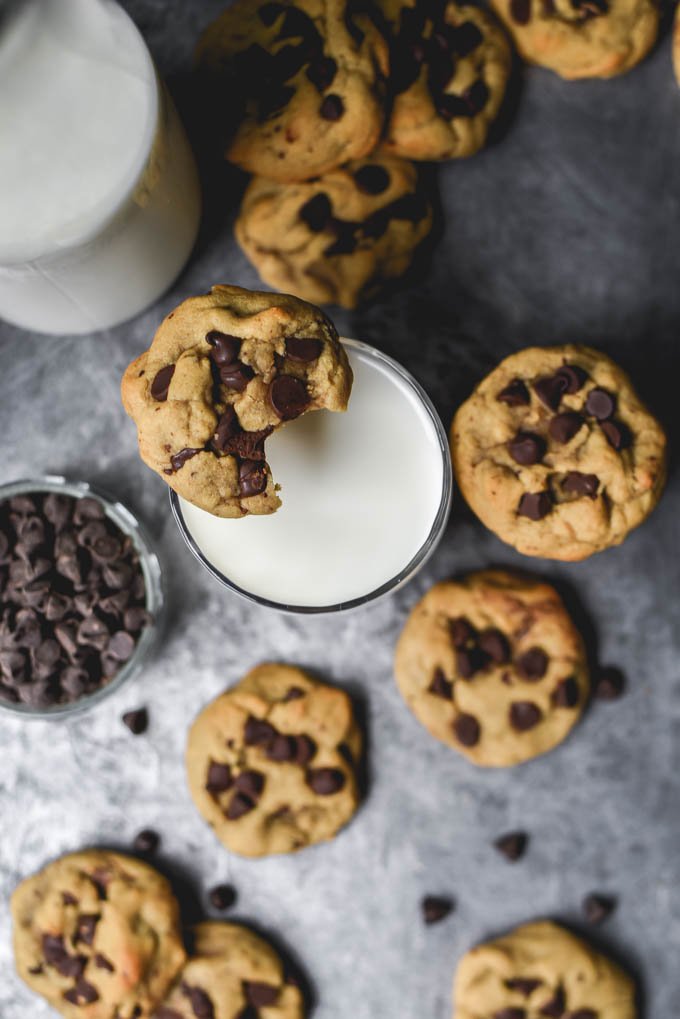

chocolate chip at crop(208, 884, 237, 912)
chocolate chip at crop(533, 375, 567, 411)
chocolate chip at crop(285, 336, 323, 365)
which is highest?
chocolate chip at crop(285, 336, 323, 365)

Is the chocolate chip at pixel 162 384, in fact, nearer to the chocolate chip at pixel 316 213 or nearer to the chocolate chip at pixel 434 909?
the chocolate chip at pixel 316 213

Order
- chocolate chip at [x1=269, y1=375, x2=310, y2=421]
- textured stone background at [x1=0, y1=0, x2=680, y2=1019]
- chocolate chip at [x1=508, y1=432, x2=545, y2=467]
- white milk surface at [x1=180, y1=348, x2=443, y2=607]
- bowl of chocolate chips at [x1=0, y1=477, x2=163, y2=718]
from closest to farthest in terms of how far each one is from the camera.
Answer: chocolate chip at [x1=269, y1=375, x2=310, y2=421], white milk surface at [x1=180, y1=348, x2=443, y2=607], chocolate chip at [x1=508, y1=432, x2=545, y2=467], bowl of chocolate chips at [x1=0, y1=477, x2=163, y2=718], textured stone background at [x1=0, y1=0, x2=680, y2=1019]

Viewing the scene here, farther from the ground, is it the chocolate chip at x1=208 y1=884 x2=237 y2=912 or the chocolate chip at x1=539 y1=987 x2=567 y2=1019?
the chocolate chip at x1=208 y1=884 x2=237 y2=912

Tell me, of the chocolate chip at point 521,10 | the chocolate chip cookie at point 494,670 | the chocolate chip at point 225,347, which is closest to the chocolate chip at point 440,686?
the chocolate chip cookie at point 494,670

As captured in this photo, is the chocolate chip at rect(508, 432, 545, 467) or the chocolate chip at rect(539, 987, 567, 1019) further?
the chocolate chip at rect(539, 987, 567, 1019)

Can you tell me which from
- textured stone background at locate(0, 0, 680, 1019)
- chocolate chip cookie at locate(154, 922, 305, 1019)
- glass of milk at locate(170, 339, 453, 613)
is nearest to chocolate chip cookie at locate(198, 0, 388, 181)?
textured stone background at locate(0, 0, 680, 1019)

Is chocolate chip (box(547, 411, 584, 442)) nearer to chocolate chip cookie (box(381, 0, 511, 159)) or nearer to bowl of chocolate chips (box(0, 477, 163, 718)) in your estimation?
chocolate chip cookie (box(381, 0, 511, 159))

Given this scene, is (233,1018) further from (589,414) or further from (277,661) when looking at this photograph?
(589,414)
